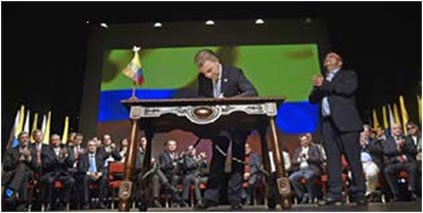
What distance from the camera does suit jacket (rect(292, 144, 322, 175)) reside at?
4.31 m

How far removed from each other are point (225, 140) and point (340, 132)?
0.72 m

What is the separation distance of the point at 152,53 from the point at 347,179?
190 cm

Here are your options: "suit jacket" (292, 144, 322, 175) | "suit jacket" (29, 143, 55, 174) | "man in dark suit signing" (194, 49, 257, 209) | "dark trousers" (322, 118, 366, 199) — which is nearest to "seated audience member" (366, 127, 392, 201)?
"suit jacket" (292, 144, 322, 175)

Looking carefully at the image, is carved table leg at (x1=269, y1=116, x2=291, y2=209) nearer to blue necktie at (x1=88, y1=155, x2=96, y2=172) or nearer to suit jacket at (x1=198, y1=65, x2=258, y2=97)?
suit jacket at (x1=198, y1=65, x2=258, y2=97)

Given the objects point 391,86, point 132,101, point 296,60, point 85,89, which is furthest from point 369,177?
point 85,89

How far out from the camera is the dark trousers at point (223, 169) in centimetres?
349

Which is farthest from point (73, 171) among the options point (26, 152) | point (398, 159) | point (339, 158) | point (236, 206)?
point (398, 159)

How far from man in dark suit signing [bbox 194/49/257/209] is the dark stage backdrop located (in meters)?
0.88

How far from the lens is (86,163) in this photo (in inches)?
175

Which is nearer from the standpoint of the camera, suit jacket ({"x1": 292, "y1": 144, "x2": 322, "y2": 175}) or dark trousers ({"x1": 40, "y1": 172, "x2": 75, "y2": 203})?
dark trousers ({"x1": 40, "y1": 172, "x2": 75, "y2": 203})

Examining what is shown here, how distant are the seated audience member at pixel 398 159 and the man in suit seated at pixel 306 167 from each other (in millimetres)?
499

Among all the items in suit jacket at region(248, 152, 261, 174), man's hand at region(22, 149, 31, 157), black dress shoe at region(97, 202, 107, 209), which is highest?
man's hand at region(22, 149, 31, 157)

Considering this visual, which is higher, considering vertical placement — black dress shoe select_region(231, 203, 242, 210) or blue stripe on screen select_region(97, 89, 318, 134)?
blue stripe on screen select_region(97, 89, 318, 134)

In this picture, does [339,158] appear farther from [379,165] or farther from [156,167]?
[156,167]
